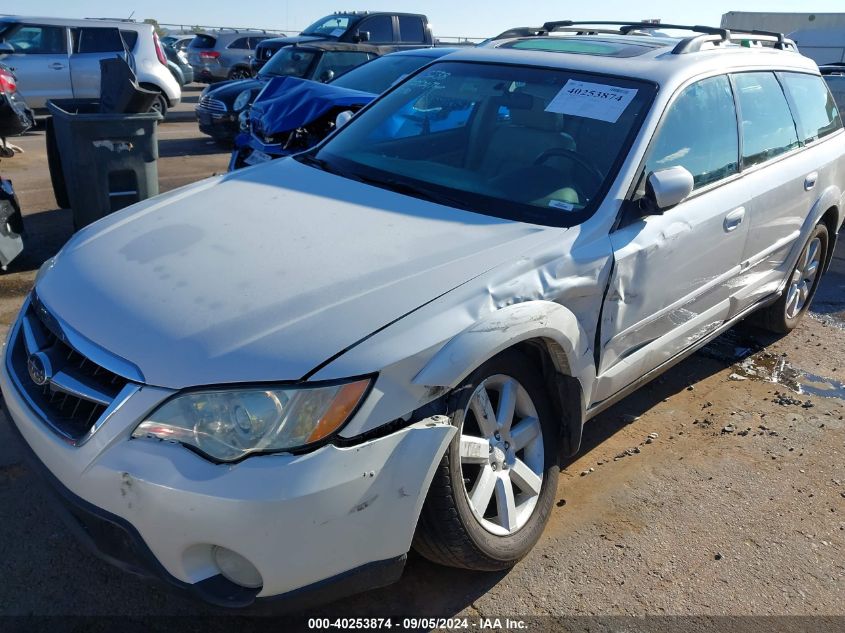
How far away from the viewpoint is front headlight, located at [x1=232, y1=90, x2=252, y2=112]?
10.7 metres

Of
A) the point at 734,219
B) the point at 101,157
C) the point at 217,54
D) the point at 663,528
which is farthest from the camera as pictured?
the point at 217,54

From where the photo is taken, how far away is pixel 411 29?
14.7 m

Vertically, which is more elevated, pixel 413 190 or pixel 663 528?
pixel 413 190

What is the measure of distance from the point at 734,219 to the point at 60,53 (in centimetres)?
1222

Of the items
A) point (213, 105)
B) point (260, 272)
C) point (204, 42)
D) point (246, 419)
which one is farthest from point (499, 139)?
point (204, 42)

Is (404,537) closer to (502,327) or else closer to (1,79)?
(502,327)

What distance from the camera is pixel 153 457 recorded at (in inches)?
82.3

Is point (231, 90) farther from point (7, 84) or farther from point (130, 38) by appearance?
point (7, 84)

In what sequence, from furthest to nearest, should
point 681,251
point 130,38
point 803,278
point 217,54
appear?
point 217,54
point 130,38
point 803,278
point 681,251

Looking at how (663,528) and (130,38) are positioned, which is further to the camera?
(130,38)

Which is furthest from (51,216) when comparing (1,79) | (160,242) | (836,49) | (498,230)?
(836,49)

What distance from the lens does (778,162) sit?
169 inches

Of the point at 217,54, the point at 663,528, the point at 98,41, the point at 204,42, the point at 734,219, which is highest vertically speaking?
the point at 734,219

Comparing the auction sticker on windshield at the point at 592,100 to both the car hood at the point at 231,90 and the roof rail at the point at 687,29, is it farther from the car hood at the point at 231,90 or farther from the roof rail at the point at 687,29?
the car hood at the point at 231,90
